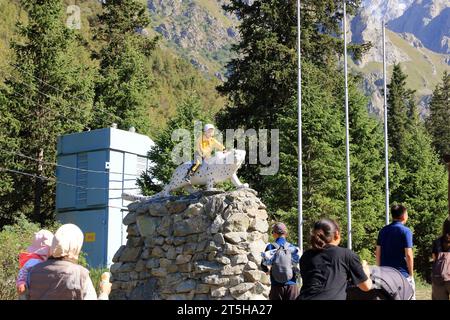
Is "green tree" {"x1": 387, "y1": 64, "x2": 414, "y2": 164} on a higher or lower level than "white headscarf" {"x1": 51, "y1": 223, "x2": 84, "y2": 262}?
higher

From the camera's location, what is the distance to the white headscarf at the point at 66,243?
600 centimetres

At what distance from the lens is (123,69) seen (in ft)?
139

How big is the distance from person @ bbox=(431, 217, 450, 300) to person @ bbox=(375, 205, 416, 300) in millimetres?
295

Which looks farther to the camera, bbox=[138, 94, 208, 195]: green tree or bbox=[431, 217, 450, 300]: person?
bbox=[138, 94, 208, 195]: green tree

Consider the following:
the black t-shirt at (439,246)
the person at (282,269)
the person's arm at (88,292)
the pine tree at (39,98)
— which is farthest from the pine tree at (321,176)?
the person's arm at (88,292)

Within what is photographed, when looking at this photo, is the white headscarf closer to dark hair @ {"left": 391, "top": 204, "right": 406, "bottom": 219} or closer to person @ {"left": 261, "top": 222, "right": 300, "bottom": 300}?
dark hair @ {"left": 391, "top": 204, "right": 406, "bottom": 219}

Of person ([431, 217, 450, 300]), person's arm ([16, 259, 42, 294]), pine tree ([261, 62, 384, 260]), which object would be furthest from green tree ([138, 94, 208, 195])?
person's arm ([16, 259, 42, 294])

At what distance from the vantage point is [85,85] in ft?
129

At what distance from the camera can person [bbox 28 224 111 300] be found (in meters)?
5.95

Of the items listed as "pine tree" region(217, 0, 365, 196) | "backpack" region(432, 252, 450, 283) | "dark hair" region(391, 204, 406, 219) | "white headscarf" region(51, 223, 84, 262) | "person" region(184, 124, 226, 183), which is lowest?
"backpack" region(432, 252, 450, 283)

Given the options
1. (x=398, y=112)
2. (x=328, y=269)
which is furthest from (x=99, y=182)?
(x=398, y=112)

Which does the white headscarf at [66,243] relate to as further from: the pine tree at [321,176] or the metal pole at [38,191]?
the metal pole at [38,191]

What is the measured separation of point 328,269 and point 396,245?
2561 millimetres

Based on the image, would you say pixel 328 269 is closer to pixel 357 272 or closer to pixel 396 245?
pixel 357 272
